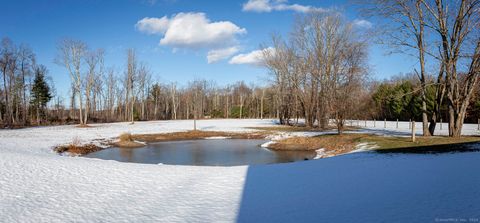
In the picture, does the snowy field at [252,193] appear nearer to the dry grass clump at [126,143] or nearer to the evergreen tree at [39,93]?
the dry grass clump at [126,143]

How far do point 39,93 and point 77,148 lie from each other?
42633 mm

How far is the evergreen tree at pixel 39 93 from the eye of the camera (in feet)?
173

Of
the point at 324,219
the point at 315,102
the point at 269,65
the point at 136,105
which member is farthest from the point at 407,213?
the point at 136,105

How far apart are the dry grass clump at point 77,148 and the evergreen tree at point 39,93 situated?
39214 mm

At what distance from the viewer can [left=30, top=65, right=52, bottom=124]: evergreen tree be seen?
52.7m

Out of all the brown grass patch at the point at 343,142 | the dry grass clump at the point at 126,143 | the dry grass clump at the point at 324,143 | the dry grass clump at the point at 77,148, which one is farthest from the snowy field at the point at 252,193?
the dry grass clump at the point at 126,143

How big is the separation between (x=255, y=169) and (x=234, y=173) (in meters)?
1.07

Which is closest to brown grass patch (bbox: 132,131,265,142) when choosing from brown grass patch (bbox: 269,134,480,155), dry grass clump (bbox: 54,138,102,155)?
dry grass clump (bbox: 54,138,102,155)

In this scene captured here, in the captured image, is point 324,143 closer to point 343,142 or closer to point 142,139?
point 343,142

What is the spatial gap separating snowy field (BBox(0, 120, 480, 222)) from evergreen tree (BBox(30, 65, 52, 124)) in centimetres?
5183

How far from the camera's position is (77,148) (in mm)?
19531

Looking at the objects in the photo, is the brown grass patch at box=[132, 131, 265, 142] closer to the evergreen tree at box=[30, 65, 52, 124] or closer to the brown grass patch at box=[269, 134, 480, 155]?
the brown grass patch at box=[269, 134, 480, 155]

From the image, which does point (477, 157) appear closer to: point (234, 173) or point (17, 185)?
point (234, 173)

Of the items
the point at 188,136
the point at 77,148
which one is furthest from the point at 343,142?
the point at 77,148
